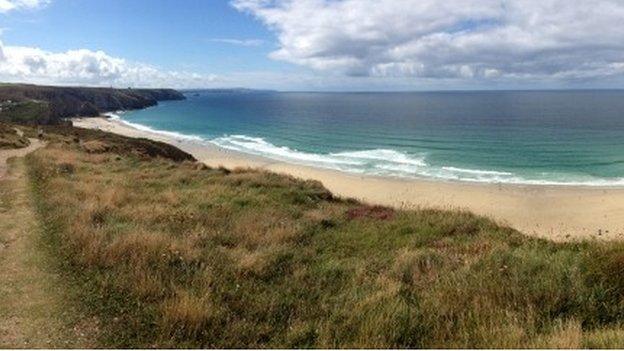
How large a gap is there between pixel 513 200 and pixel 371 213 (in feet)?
72.4

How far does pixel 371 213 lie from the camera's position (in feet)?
61.7

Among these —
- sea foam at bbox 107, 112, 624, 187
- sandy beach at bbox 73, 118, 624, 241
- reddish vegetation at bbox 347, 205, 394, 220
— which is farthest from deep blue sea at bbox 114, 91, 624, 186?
reddish vegetation at bbox 347, 205, 394, 220

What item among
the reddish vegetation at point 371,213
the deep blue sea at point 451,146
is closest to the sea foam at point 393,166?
the deep blue sea at point 451,146

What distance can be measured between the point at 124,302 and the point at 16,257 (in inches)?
151

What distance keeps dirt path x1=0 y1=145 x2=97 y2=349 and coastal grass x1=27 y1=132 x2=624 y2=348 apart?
313mm

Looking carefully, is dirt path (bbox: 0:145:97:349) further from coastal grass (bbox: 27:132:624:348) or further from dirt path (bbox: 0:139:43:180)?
dirt path (bbox: 0:139:43:180)

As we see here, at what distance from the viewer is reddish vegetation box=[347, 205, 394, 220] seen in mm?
18186

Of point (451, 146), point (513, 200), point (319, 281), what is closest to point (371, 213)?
point (319, 281)

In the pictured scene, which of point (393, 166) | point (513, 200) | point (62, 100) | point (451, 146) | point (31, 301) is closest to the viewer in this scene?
point (31, 301)

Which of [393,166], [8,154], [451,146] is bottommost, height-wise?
[393,166]

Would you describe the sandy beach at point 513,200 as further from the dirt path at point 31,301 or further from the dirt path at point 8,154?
the dirt path at point 31,301

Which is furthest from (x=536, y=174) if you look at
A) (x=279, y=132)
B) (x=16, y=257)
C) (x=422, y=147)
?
(x=279, y=132)

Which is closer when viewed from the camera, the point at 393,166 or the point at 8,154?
the point at 8,154

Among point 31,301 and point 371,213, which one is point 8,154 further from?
point 31,301
